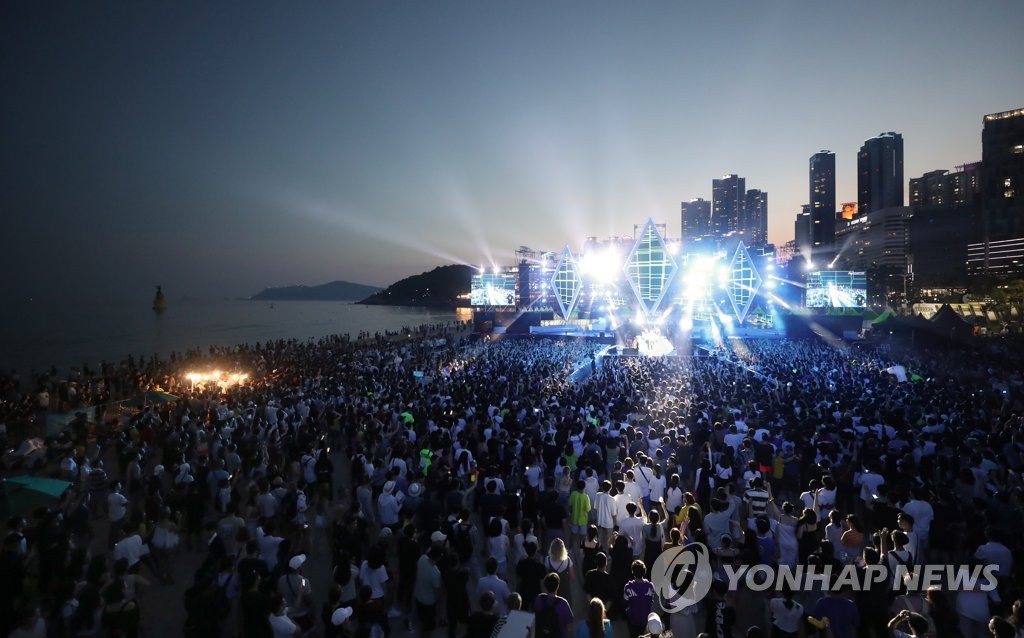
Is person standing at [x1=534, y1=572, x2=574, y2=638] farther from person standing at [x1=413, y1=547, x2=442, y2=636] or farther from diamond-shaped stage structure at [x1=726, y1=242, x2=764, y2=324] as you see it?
diamond-shaped stage structure at [x1=726, y1=242, x2=764, y2=324]

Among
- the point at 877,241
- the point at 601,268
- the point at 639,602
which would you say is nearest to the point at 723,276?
the point at 601,268

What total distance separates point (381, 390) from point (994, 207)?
12757cm

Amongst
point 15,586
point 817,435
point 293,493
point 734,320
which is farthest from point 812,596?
point 734,320

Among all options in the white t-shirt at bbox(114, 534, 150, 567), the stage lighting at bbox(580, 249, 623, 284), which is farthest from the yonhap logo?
the stage lighting at bbox(580, 249, 623, 284)

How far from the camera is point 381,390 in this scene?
16297mm

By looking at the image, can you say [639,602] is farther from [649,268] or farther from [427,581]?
[649,268]

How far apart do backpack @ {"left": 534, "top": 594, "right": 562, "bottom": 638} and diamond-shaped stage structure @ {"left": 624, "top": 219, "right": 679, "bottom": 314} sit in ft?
133

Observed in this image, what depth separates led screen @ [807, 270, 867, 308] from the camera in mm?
51438

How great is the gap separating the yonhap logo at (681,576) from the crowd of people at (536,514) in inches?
4.7

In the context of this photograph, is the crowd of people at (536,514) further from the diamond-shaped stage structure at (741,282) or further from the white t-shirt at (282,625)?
the diamond-shaped stage structure at (741,282)

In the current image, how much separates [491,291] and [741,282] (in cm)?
3110

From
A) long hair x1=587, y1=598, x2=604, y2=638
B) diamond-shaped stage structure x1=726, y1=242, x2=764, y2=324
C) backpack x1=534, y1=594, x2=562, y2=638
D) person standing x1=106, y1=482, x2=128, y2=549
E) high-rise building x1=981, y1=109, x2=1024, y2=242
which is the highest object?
high-rise building x1=981, y1=109, x2=1024, y2=242

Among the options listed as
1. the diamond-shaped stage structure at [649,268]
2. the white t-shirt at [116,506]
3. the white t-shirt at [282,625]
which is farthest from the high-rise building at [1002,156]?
the white t-shirt at [116,506]

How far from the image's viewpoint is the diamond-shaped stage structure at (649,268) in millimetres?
43688
